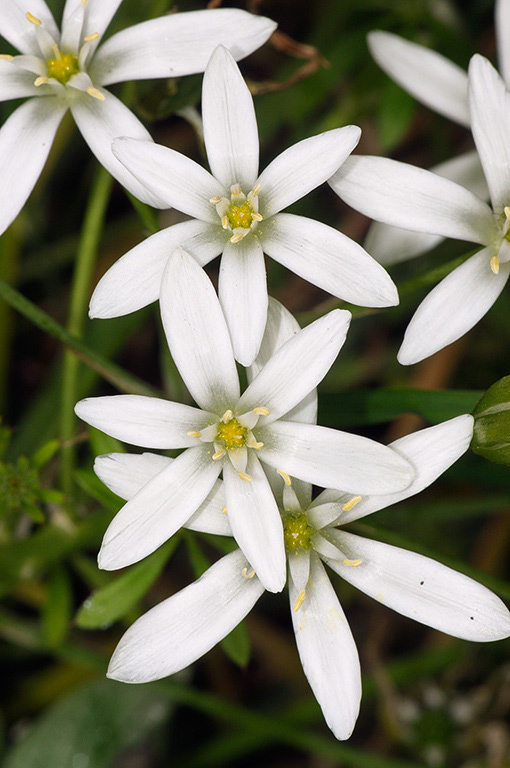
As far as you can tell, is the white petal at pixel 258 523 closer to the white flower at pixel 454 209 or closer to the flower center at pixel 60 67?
the white flower at pixel 454 209

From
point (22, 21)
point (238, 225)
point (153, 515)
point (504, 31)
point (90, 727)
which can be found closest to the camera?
point (153, 515)

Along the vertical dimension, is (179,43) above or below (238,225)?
above

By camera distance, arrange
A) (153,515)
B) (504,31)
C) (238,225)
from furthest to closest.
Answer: (504,31) → (238,225) → (153,515)

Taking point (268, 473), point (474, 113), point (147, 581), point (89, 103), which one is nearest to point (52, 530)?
point (147, 581)

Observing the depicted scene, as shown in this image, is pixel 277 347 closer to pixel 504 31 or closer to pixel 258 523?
pixel 258 523

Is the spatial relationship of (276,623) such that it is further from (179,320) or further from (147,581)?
(179,320)

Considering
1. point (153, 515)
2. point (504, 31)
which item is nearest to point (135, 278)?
point (153, 515)
